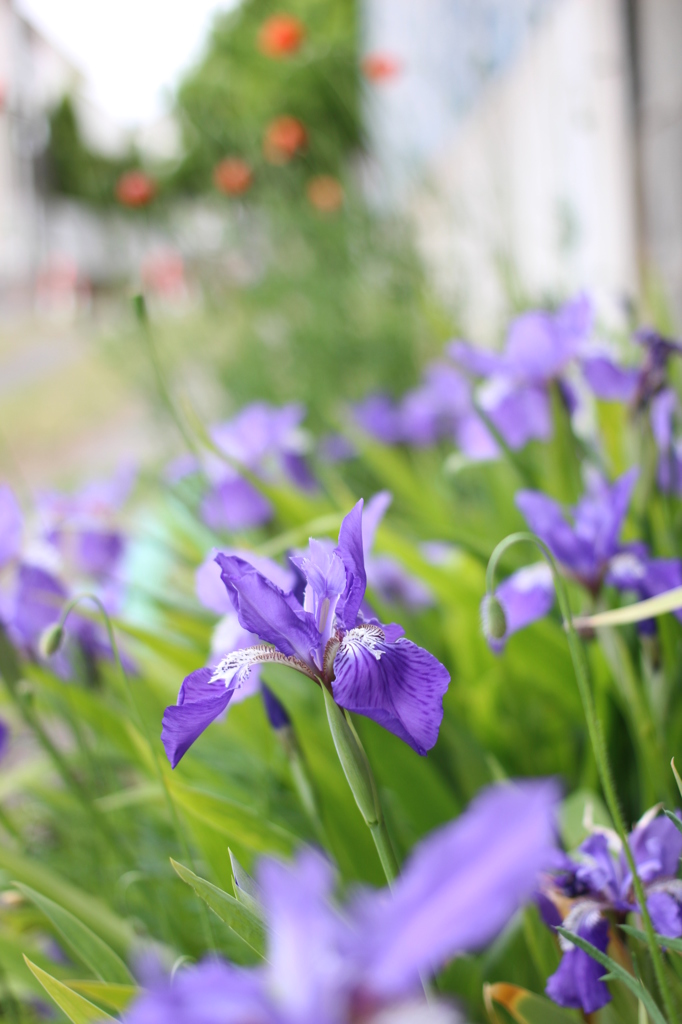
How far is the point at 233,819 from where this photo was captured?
27.2 inches

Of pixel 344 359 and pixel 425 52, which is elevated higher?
pixel 425 52

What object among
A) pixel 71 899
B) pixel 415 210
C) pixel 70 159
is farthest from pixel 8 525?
pixel 70 159

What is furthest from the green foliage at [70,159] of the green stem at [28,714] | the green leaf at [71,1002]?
the green leaf at [71,1002]

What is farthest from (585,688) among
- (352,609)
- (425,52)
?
(425,52)

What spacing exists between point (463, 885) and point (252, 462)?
1.28 metres

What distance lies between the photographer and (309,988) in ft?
0.67

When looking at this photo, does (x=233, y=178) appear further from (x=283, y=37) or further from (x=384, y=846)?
(x=384, y=846)

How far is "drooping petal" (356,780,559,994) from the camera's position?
188mm

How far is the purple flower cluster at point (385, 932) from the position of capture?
0.19 metres

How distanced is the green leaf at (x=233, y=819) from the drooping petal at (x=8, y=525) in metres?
0.39

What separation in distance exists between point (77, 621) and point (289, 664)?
2.30ft

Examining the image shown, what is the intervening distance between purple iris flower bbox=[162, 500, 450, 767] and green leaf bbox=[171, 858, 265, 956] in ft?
0.22

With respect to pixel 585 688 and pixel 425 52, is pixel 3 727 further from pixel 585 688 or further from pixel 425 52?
pixel 425 52

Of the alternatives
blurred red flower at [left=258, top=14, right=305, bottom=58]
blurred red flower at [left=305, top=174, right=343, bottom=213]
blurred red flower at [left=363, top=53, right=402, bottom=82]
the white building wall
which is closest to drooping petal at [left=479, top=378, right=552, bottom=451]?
the white building wall
